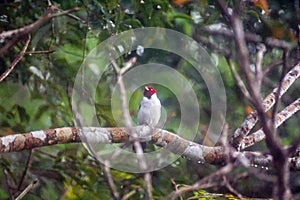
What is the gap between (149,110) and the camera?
3.87 metres

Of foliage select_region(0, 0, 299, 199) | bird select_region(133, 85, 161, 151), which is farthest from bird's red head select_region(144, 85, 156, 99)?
foliage select_region(0, 0, 299, 199)

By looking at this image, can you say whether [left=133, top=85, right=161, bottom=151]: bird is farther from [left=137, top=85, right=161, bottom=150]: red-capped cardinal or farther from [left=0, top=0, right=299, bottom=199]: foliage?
[left=0, top=0, right=299, bottom=199]: foliage

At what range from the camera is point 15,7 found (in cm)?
399

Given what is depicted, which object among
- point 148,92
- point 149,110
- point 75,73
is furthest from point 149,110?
point 75,73

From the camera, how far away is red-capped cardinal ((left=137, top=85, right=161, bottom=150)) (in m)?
3.75

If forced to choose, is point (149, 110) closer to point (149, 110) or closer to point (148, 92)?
point (149, 110)

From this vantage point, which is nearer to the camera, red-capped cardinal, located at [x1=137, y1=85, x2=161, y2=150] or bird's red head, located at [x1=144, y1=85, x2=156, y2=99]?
red-capped cardinal, located at [x1=137, y1=85, x2=161, y2=150]

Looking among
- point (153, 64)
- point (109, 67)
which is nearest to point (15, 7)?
point (109, 67)

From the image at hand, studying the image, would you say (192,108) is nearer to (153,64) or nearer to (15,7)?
(153,64)

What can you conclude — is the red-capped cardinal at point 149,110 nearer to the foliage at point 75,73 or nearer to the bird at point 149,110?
the bird at point 149,110

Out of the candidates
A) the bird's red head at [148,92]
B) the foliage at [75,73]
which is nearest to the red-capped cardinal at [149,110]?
the bird's red head at [148,92]

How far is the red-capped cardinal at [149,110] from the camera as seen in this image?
375cm

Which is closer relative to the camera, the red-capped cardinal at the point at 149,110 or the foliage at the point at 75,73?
the red-capped cardinal at the point at 149,110

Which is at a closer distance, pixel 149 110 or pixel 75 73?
pixel 149 110
